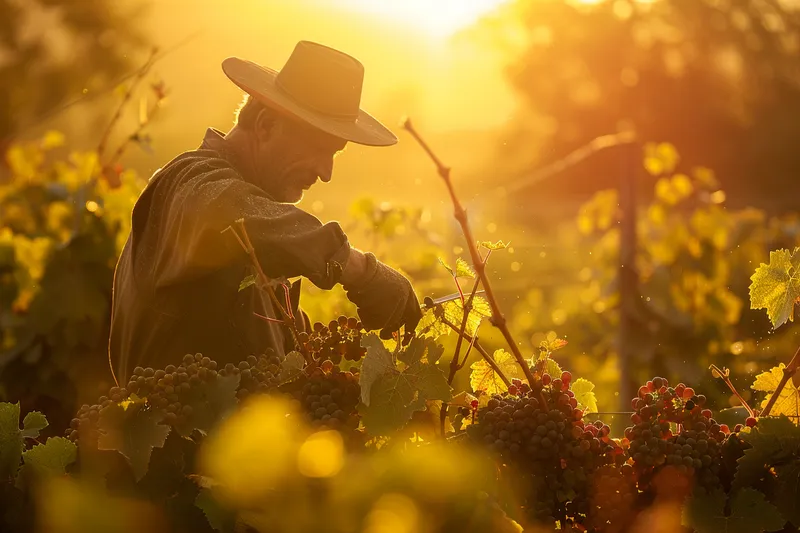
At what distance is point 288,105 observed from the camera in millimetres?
2488

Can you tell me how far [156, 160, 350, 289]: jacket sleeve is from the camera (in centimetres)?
198

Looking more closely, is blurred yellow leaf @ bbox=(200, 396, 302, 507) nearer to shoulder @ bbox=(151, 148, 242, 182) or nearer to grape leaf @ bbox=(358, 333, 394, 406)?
grape leaf @ bbox=(358, 333, 394, 406)

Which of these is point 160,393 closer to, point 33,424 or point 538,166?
point 33,424

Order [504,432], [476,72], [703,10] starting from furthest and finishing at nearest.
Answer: [703,10]
[476,72]
[504,432]

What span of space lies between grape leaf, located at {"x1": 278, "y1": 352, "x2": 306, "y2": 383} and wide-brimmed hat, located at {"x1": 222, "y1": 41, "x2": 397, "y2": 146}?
0.97 meters

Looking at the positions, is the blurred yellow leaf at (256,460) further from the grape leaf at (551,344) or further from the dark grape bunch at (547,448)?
the grape leaf at (551,344)

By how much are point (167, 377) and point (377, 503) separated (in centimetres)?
64

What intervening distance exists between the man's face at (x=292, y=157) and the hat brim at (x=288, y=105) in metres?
0.05

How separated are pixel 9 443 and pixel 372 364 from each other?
0.61 metres

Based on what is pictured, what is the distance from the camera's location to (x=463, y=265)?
1.65 meters

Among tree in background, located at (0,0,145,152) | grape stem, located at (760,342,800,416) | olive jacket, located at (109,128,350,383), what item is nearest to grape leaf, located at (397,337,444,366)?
olive jacket, located at (109,128,350,383)

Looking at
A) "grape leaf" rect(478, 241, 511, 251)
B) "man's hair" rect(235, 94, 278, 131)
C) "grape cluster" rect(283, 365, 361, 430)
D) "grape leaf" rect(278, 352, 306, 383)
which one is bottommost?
"grape cluster" rect(283, 365, 361, 430)

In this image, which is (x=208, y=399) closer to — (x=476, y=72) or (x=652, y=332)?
(x=652, y=332)

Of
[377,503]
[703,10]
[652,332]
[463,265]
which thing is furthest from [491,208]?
[703,10]
